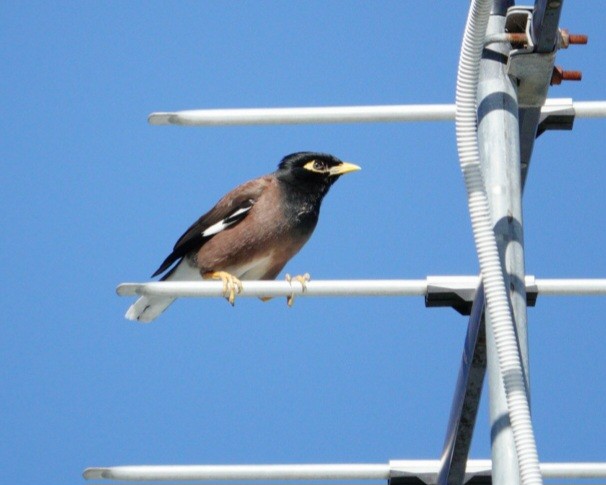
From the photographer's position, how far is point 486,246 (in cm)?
368

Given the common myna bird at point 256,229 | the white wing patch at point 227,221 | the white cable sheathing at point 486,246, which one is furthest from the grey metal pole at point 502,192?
the white wing patch at point 227,221

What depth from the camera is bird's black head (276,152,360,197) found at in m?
9.14

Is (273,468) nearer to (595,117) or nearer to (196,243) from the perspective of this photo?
(595,117)

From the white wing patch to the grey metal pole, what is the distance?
14.9 ft

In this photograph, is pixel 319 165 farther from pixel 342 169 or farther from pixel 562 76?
pixel 562 76

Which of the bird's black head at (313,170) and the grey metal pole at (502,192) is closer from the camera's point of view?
the grey metal pole at (502,192)

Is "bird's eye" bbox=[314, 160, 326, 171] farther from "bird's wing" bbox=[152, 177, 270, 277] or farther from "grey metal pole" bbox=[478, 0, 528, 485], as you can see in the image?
"grey metal pole" bbox=[478, 0, 528, 485]

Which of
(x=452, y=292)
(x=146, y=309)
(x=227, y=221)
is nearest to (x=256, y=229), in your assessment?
(x=227, y=221)

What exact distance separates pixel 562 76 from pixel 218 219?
4.57 metres

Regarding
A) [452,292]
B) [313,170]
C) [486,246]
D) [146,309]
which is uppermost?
[486,246]

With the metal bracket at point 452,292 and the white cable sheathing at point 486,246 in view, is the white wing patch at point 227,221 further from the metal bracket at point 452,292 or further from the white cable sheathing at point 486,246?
the white cable sheathing at point 486,246

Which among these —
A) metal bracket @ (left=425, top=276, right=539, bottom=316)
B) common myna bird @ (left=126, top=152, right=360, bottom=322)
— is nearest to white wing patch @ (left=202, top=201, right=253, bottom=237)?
common myna bird @ (left=126, top=152, right=360, bottom=322)

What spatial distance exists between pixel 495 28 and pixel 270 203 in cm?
453

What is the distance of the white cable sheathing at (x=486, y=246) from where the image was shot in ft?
11.4
